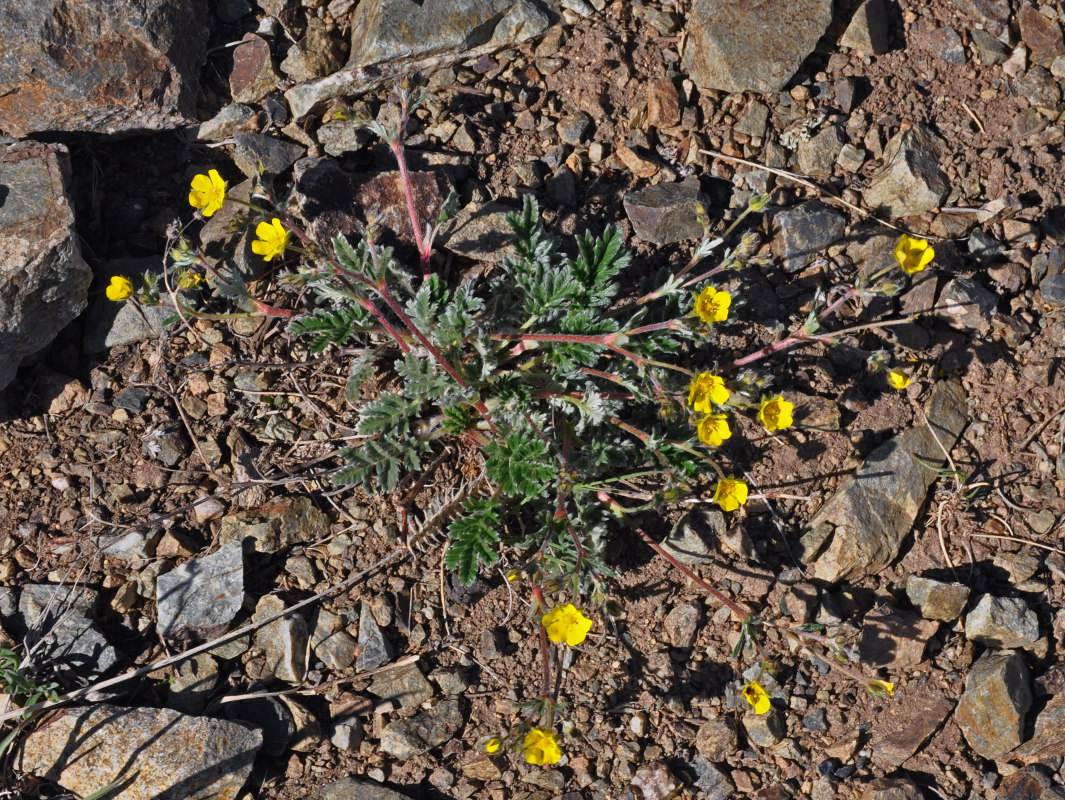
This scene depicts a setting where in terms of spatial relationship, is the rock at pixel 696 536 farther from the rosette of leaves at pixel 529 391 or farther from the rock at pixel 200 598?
the rock at pixel 200 598

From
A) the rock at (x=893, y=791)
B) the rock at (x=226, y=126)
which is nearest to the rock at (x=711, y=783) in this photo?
the rock at (x=893, y=791)

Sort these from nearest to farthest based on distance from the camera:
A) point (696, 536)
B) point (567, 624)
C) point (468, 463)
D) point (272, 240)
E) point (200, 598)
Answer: point (567, 624) → point (272, 240) → point (200, 598) → point (696, 536) → point (468, 463)

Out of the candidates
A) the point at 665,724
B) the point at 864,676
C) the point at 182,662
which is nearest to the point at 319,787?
the point at 182,662

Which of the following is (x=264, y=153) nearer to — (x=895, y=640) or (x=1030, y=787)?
(x=895, y=640)

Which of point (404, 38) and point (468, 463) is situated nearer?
point (468, 463)

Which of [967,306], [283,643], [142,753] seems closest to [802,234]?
[967,306]

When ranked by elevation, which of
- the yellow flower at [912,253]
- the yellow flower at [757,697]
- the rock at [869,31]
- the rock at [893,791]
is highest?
the rock at [869,31]
